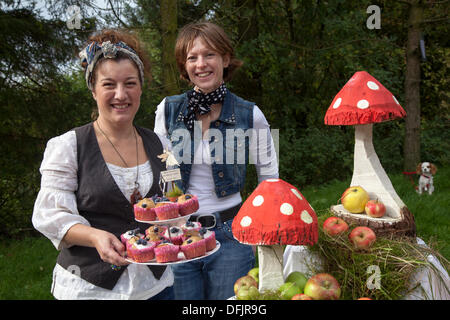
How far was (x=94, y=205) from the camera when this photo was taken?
165 centimetres

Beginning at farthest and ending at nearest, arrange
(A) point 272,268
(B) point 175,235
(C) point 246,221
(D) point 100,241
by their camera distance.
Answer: (B) point 175,235, (A) point 272,268, (C) point 246,221, (D) point 100,241

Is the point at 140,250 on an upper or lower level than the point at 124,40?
lower

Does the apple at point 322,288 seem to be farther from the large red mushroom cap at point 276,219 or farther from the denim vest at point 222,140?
the denim vest at point 222,140

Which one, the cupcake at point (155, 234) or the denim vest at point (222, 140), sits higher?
the denim vest at point (222, 140)

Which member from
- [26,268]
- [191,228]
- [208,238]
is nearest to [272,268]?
[208,238]

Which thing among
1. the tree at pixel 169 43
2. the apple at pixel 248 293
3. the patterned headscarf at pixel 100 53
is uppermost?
the tree at pixel 169 43

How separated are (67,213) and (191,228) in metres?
0.65

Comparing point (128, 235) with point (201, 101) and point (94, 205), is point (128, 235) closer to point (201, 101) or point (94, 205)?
point (94, 205)

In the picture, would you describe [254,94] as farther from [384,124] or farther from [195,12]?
[384,124]

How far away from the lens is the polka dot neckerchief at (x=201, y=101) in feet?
7.16

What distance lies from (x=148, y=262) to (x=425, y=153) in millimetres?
7732

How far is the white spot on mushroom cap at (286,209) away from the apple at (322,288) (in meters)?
0.33

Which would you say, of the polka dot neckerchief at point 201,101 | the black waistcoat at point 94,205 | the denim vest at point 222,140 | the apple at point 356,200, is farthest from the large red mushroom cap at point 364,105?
the black waistcoat at point 94,205

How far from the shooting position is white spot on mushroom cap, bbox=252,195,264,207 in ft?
5.37
